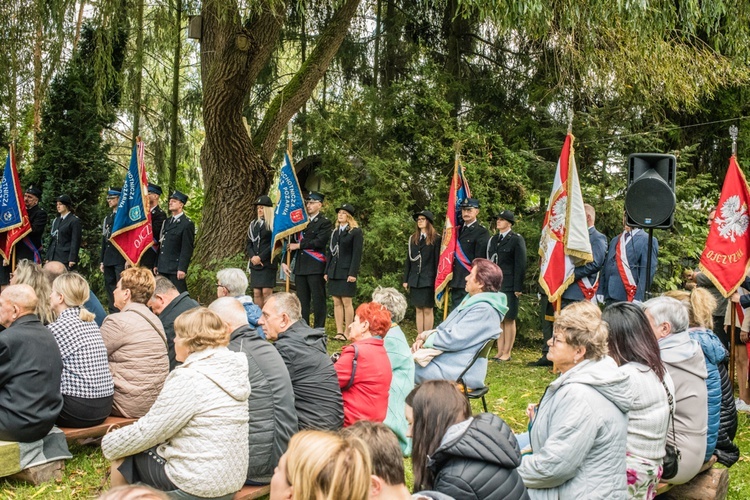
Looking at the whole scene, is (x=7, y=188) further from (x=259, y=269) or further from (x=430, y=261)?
(x=430, y=261)

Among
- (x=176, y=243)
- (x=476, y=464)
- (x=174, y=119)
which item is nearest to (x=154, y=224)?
(x=176, y=243)

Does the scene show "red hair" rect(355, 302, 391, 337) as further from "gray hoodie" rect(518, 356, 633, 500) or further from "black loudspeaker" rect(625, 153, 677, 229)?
"black loudspeaker" rect(625, 153, 677, 229)

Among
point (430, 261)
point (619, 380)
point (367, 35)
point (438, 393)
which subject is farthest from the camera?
point (367, 35)

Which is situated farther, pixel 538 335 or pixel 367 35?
pixel 367 35

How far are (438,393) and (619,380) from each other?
950 mm

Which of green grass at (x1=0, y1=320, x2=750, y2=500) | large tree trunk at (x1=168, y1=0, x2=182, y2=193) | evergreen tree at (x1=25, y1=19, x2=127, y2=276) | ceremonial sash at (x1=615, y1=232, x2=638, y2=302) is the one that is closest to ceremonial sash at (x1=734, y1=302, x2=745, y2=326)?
ceremonial sash at (x1=615, y1=232, x2=638, y2=302)

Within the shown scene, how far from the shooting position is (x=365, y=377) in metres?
5.01

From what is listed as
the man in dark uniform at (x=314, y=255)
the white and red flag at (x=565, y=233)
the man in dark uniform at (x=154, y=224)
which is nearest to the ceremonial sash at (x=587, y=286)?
the white and red flag at (x=565, y=233)

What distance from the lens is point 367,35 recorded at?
45.8 feet

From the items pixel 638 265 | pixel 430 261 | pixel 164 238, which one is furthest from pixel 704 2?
pixel 164 238

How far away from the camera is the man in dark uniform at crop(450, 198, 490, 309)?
9744 mm

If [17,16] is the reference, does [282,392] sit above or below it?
below

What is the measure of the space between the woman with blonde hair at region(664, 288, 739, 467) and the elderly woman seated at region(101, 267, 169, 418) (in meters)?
3.37

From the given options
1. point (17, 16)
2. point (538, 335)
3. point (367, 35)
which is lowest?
point (538, 335)
